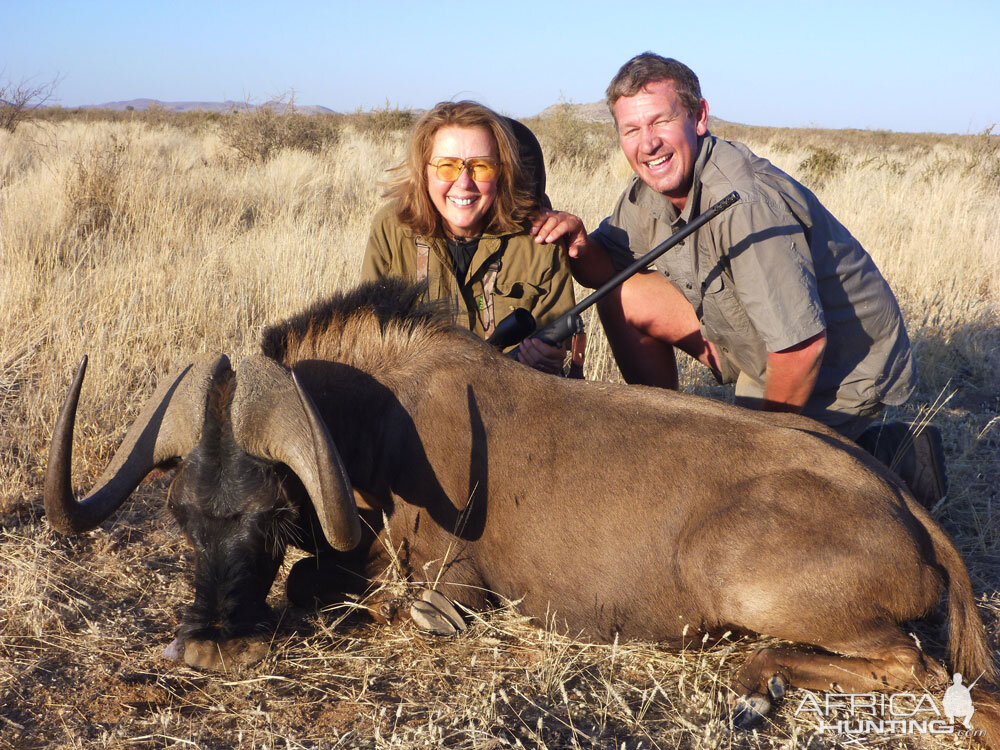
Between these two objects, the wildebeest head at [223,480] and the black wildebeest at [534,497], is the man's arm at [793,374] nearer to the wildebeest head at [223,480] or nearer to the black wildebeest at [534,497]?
the black wildebeest at [534,497]

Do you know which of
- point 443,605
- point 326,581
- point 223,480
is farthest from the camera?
point 326,581

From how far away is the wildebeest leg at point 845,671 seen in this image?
3.10 meters

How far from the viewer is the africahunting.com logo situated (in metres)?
3.06

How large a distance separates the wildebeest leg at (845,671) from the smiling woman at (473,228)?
6.65ft

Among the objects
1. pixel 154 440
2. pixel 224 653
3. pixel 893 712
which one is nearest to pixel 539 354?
pixel 154 440

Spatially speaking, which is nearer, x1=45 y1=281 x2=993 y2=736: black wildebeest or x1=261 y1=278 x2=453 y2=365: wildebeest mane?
x1=45 y1=281 x2=993 y2=736: black wildebeest

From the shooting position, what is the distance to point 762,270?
412 cm

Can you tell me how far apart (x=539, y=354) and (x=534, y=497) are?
1.26m

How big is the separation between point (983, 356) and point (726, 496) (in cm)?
498

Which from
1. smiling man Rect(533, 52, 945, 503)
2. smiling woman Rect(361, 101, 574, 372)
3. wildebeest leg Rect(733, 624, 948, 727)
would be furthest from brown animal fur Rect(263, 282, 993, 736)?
smiling woman Rect(361, 101, 574, 372)

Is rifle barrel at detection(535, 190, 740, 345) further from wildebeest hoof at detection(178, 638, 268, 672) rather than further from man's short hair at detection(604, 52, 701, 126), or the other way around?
wildebeest hoof at detection(178, 638, 268, 672)

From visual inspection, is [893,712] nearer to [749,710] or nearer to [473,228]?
[749,710]

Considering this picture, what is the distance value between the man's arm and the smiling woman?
3.76 feet

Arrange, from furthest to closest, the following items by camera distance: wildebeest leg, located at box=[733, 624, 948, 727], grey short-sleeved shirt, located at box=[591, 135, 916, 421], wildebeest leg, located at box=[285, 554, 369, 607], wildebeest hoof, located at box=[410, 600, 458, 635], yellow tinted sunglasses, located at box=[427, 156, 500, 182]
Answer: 1. yellow tinted sunglasses, located at box=[427, 156, 500, 182]
2. grey short-sleeved shirt, located at box=[591, 135, 916, 421]
3. wildebeest leg, located at box=[285, 554, 369, 607]
4. wildebeest hoof, located at box=[410, 600, 458, 635]
5. wildebeest leg, located at box=[733, 624, 948, 727]
